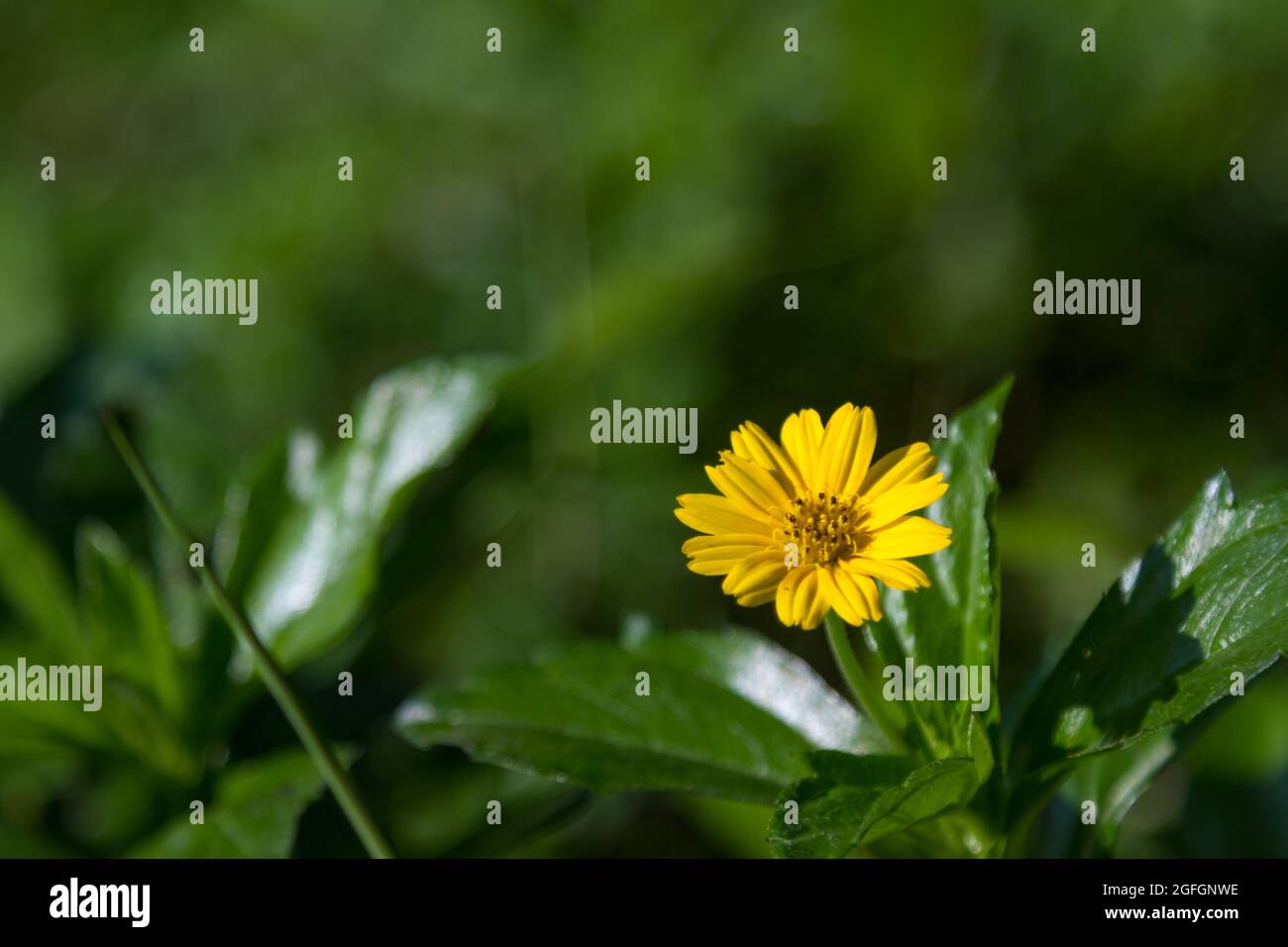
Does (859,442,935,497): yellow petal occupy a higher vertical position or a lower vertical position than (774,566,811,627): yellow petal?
higher

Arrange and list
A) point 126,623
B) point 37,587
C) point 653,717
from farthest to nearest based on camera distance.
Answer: point 37,587
point 126,623
point 653,717

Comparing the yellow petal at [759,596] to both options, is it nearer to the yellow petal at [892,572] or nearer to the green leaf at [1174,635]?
the yellow petal at [892,572]

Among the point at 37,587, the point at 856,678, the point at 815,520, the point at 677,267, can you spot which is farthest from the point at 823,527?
the point at 677,267

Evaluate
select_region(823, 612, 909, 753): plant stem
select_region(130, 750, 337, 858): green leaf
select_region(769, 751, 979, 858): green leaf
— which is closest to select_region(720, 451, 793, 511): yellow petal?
select_region(823, 612, 909, 753): plant stem

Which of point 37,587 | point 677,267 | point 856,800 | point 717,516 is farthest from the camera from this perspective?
point 677,267

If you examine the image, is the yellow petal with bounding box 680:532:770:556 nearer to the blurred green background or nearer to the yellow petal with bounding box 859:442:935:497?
the yellow petal with bounding box 859:442:935:497

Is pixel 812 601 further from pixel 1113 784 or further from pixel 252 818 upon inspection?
pixel 252 818

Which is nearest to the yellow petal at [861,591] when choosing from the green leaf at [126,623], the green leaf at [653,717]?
the green leaf at [653,717]
